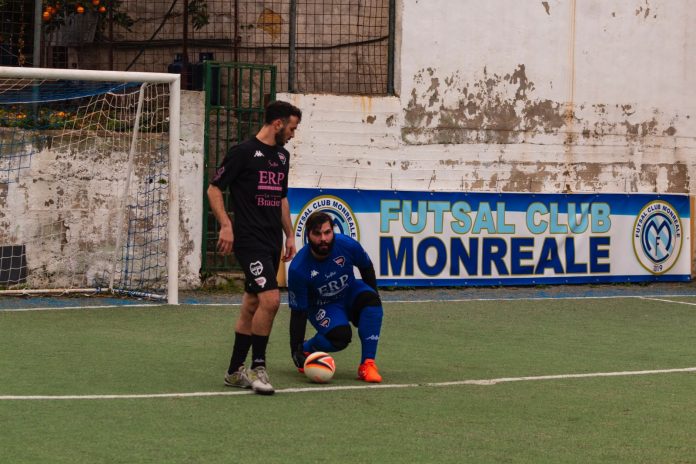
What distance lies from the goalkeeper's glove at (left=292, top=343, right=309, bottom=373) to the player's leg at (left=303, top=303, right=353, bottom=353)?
2.2 inches

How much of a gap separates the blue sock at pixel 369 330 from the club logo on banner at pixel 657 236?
32.6 ft

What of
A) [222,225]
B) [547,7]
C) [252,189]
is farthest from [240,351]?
[547,7]

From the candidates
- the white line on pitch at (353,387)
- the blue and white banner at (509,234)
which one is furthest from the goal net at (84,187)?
the white line on pitch at (353,387)

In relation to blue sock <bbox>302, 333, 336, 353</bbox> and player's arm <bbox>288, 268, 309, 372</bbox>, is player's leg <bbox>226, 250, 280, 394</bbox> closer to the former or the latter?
player's arm <bbox>288, 268, 309, 372</bbox>

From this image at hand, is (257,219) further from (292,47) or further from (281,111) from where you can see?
(292,47)

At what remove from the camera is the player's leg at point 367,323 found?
8938 mm

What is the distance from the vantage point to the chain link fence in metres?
17.9

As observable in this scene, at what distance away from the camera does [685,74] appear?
19.0m

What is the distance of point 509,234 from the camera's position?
17.5 meters

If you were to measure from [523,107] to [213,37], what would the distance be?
5014 mm

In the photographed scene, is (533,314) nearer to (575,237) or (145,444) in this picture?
(575,237)

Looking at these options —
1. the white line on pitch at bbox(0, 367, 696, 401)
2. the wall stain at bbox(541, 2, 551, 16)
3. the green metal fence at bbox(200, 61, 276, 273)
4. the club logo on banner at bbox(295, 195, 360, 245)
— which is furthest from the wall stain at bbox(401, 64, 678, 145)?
the white line on pitch at bbox(0, 367, 696, 401)

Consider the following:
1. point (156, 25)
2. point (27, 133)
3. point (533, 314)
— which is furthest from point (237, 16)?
point (533, 314)

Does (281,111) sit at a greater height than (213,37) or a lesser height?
lesser
